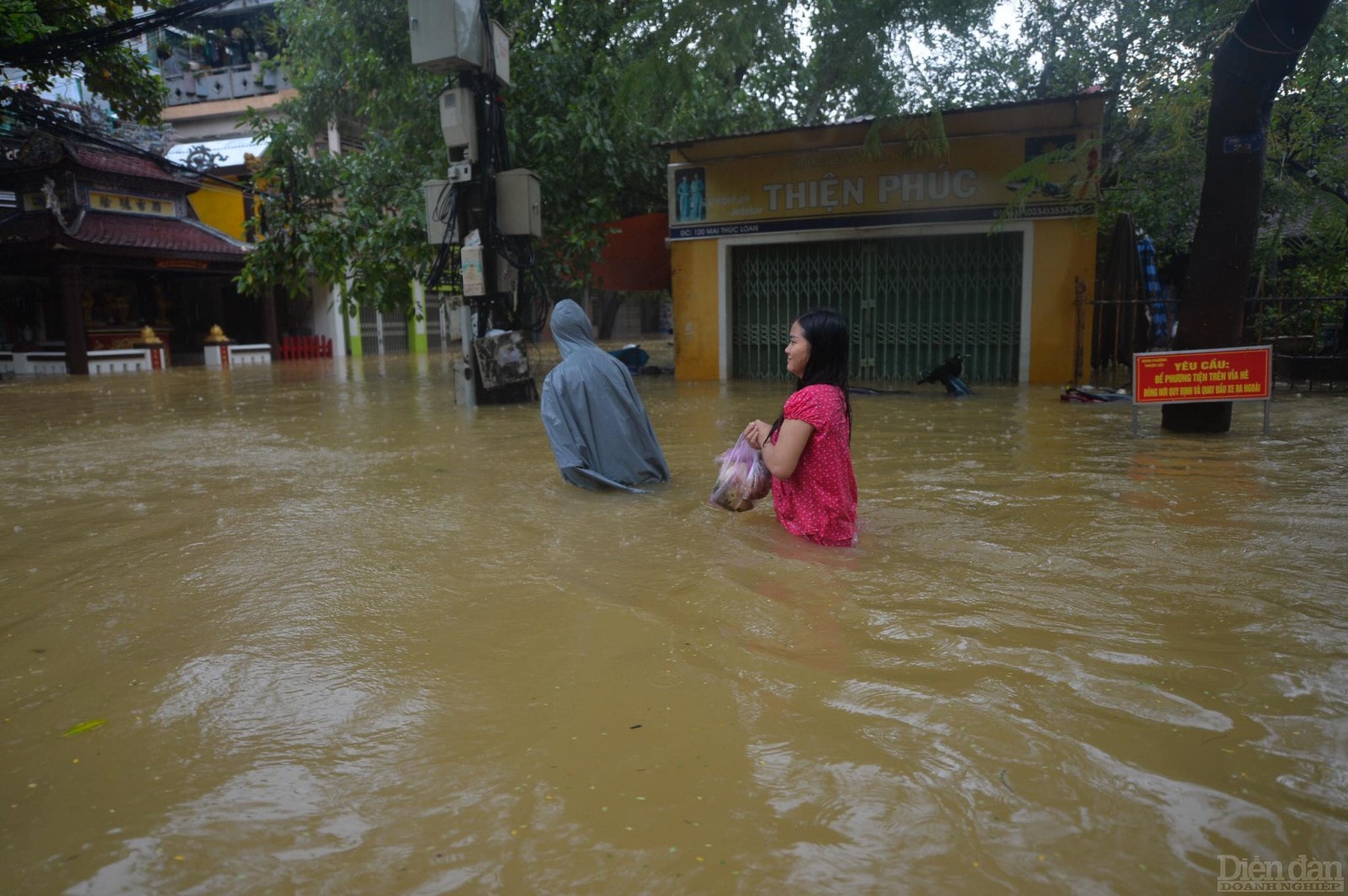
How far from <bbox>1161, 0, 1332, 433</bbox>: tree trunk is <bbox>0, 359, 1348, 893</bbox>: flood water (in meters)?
1.96

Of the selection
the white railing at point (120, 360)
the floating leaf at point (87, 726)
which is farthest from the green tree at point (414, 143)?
the floating leaf at point (87, 726)

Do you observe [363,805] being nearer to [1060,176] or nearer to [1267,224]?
[1060,176]

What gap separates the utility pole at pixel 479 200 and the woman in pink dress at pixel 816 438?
21.8 feet

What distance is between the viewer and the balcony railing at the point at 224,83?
2595 centimetres

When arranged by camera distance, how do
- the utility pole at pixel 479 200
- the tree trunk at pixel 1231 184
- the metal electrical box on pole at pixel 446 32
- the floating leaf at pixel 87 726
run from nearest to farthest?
the floating leaf at pixel 87 726
the tree trunk at pixel 1231 184
the metal electrical box on pole at pixel 446 32
the utility pole at pixel 479 200

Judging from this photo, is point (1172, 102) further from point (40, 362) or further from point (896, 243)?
point (40, 362)

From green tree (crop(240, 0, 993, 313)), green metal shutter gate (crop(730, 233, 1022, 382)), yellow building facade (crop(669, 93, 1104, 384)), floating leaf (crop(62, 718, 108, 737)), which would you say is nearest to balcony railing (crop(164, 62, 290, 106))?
green tree (crop(240, 0, 993, 313))

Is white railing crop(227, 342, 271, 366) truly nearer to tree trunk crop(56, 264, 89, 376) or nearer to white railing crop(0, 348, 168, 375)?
white railing crop(0, 348, 168, 375)

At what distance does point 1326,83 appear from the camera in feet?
39.7

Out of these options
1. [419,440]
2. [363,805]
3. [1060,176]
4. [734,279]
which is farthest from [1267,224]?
[363,805]

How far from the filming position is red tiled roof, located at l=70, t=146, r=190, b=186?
20.0m

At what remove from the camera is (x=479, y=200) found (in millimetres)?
10266

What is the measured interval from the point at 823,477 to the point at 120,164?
22242 mm

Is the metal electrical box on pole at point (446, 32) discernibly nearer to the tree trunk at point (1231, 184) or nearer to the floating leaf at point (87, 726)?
the tree trunk at point (1231, 184)
